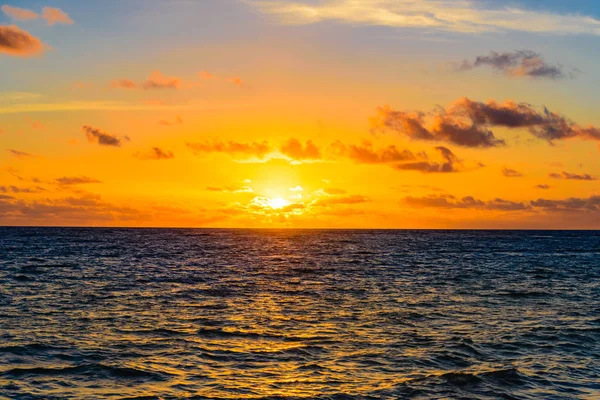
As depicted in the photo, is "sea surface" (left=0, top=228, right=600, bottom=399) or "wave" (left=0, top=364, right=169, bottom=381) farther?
"wave" (left=0, top=364, right=169, bottom=381)

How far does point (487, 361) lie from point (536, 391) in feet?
14.0

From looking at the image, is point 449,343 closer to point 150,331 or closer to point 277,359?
point 277,359

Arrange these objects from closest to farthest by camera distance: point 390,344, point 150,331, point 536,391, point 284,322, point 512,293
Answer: point 536,391
point 390,344
point 150,331
point 284,322
point 512,293

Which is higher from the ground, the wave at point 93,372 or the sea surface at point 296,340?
the sea surface at point 296,340

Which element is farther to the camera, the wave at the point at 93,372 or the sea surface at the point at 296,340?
the wave at the point at 93,372

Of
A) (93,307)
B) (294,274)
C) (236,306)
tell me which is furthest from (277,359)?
(294,274)

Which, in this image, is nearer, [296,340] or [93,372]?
[93,372]

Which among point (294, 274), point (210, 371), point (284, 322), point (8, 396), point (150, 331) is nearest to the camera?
A: point (8, 396)

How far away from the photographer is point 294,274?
70.1 m

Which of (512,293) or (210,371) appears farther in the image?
(512,293)

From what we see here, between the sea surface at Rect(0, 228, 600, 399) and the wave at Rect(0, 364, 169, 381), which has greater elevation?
the sea surface at Rect(0, 228, 600, 399)

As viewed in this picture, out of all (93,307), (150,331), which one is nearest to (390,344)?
(150,331)

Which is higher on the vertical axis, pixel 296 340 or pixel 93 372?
pixel 296 340

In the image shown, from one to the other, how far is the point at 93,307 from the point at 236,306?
32.0 ft
